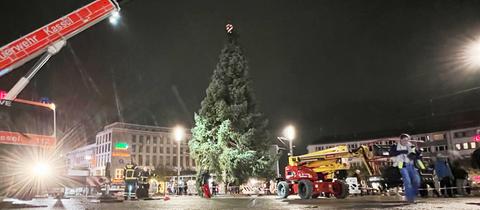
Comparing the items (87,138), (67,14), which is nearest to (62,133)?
(67,14)

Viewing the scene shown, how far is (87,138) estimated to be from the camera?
4469 inches

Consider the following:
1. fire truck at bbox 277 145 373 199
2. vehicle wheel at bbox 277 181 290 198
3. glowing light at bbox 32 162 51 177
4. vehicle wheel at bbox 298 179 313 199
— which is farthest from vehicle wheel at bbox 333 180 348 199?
glowing light at bbox 32 162 51 177

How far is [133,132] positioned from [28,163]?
91037 millimetres

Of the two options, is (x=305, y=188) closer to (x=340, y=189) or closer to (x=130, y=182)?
(x=340, y=189)

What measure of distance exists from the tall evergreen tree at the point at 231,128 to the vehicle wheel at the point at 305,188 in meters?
11.0

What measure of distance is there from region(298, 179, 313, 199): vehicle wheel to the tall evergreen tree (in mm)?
11015

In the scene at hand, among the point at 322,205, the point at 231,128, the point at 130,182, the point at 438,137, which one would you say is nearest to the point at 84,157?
the point at 231,128

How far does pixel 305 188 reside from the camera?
16.1 m

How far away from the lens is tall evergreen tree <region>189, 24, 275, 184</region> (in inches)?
1085

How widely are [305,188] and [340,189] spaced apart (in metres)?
1.55

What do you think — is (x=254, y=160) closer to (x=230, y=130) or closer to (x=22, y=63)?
(x=230, y=130)

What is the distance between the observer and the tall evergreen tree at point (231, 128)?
2756cm

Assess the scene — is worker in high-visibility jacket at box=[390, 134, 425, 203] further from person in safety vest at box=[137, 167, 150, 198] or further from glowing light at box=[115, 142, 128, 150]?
glowing light at box=[115, 142, 128, 150]

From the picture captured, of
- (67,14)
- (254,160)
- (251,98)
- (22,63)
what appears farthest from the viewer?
(251,98)
